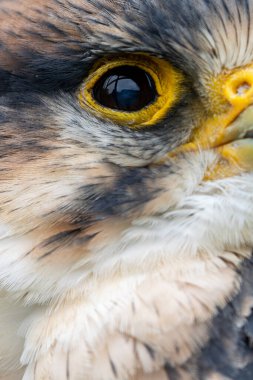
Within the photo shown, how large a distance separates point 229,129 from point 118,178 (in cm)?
46

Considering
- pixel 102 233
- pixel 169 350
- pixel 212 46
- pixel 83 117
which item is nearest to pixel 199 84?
pixel 212 46

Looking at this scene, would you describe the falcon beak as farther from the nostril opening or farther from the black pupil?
the black pupil

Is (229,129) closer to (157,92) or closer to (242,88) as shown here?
(242,88)

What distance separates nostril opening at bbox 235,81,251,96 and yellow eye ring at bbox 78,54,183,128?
22 centimetres

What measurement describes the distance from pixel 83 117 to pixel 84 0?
43cm

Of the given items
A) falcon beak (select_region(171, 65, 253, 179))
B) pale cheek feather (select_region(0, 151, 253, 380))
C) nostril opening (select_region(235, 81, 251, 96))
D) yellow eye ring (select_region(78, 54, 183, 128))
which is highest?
yellow eye ring (select_region(78, 54, 183, 128))

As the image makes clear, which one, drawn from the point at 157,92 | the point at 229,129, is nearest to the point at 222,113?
the point at 229,129

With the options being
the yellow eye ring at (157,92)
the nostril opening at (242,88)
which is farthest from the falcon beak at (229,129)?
the yellow eye ring at (157,92)

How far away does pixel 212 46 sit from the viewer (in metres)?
3.23

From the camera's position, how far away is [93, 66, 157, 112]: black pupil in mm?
3180

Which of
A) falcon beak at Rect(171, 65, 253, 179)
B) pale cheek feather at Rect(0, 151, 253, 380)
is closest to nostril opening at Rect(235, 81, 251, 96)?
falcon beak at Rect(171, 65, 253, 179)

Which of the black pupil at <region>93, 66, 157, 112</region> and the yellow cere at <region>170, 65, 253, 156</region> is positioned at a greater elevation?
the black pupil at <region>93, 66, 157, 112</region>

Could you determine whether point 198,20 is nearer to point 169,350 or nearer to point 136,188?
point 136,188

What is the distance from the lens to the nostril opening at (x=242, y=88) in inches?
127
